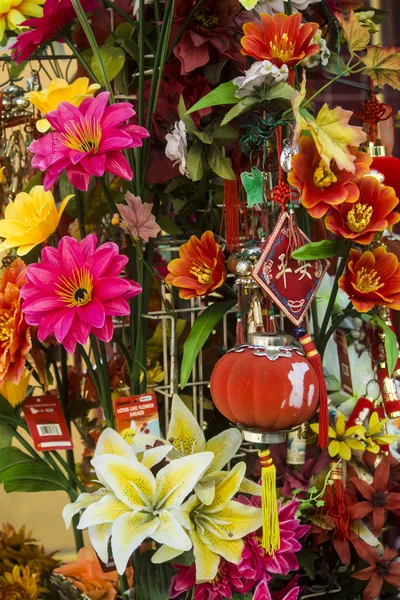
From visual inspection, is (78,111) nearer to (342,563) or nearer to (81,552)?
(81,552)

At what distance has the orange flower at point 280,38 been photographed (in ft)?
2.58

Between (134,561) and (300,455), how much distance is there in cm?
26

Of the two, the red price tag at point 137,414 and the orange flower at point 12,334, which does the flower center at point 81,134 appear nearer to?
the orange flower at point 12,334

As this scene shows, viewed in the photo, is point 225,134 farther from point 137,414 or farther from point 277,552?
point 277,552

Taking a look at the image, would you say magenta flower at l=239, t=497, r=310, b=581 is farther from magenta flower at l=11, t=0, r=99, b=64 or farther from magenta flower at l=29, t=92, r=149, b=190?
magenta flower at l=11, t=0, r=99, b=64

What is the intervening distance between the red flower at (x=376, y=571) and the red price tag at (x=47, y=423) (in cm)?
40

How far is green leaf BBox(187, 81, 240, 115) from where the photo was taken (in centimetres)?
79

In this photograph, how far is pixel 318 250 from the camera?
0.81m

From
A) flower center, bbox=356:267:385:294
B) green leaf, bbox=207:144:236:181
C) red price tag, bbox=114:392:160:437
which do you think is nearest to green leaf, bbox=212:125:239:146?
green leaf, bbox=207:144:236:181

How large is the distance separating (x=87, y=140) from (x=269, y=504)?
437mm

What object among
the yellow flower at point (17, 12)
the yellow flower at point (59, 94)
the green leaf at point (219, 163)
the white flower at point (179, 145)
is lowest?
the green leaf at point (219, 163)

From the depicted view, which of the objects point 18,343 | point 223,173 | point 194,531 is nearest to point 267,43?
point 223,173

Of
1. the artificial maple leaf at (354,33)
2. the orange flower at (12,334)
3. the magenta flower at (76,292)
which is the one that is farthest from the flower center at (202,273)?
the artificial maple leaf at (354,33)


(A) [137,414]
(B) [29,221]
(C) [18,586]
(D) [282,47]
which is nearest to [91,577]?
(C) [18,586]
